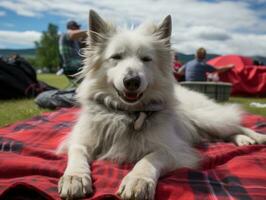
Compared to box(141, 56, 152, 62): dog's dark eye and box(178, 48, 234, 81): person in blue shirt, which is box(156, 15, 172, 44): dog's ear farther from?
box(178, 48, 234, 81): person in blue shirt

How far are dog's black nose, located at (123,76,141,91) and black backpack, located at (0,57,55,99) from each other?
7.27 metres

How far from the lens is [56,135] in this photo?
477 centimetres

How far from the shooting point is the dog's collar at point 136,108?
356 centimetres

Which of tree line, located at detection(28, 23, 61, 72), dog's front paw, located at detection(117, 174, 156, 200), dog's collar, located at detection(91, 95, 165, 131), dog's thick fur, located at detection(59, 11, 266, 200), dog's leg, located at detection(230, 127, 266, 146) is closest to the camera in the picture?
dog's front paw, located at detection(117, 174, 156, 200)

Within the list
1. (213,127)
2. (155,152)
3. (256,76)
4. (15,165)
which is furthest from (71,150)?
(256,76)

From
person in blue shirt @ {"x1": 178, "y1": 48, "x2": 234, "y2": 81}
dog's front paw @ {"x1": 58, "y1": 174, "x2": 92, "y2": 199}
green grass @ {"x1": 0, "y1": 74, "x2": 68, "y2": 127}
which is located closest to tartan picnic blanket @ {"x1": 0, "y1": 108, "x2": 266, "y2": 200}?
dog's front paw @ {"x1": 58, "y1": 174, "x2": 92, "y2": 199}

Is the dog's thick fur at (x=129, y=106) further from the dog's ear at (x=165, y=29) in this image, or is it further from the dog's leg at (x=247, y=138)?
the dog's leg at (x=247, y=138)

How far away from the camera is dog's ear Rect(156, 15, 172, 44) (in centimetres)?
400

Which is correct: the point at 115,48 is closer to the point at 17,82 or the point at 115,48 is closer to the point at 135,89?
the point at 135,89

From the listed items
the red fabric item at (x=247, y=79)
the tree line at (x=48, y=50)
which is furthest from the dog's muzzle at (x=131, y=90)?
the tree line at (x=48, y=50)

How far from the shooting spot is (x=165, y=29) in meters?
4.02

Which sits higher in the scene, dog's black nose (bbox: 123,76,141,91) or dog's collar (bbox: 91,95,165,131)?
dog's black nose (bbox: 123,76,141,91)

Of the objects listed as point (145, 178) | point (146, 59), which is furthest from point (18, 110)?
point (145, 178)

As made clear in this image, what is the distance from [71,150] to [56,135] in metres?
1.52
